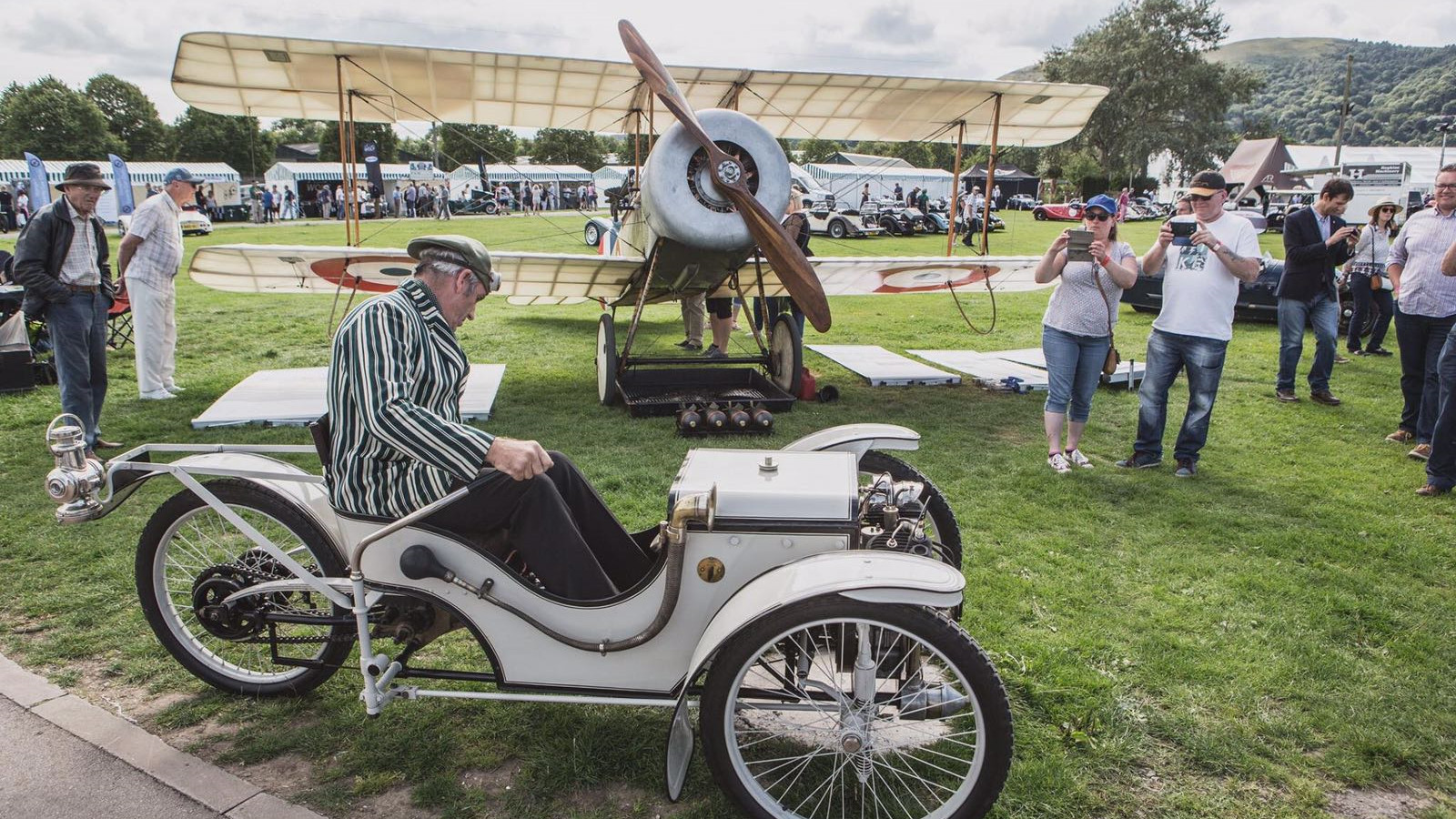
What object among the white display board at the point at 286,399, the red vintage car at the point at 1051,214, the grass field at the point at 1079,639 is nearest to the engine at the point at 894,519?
the grass field at the point at 1079,639

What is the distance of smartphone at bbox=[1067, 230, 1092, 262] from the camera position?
195 inches

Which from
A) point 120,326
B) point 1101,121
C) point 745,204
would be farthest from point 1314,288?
point 1101,121

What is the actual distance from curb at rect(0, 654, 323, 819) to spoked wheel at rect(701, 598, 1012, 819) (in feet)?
4.07

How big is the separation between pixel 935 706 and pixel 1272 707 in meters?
1.45

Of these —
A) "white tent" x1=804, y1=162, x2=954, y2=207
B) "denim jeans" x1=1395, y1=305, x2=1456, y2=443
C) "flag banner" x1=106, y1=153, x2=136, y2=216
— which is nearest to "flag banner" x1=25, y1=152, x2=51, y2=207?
"flag banner" x1=106, y1=153, x2=136, y2=216

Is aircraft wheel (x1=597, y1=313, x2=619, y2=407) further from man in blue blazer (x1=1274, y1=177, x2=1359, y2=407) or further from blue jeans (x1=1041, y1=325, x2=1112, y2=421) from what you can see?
man in blue blazer (x1=1274, y1=177, x2=1359, y2=407)

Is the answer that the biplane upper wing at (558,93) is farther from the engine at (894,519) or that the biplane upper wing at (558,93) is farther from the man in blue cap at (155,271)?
the engine at (894,519)

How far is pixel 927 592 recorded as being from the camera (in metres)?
2.07

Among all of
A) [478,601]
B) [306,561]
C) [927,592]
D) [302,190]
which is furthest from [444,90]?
[302,190]

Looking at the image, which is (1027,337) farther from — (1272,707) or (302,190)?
(302,190)

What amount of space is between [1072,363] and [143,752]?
5.07 meters

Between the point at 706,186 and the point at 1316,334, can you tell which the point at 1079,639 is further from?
the point at 1316,334

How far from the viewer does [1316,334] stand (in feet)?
24.6

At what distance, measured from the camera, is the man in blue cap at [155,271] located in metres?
6.62
